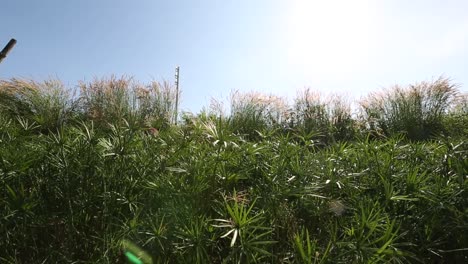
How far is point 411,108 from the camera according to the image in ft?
20.0

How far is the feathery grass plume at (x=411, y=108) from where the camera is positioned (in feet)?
19.3

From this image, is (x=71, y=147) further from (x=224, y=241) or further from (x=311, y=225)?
(x=311, y=225)

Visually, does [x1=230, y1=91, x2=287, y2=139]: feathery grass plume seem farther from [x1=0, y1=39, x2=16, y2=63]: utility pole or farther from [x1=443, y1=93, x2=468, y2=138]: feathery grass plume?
[x1=0, y1=39, x2=16, y2=63]: utility pole

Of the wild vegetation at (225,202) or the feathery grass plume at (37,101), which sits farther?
the feathery grass plume at (37,101)

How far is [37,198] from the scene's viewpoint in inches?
87.8

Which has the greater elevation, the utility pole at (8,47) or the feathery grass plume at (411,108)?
the feathery grass plume at (411,108)

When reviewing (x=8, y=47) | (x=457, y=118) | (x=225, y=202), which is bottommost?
(x=225, y=202)

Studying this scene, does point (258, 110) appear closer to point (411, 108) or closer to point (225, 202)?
point (411, 108)

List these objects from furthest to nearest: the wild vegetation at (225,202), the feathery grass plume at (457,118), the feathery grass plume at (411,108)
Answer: the feathery grass plume at (411,108) < the feathery grass plume at (457,118) < the wild vegetation at (225,202)

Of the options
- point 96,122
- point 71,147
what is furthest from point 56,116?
point 71,147

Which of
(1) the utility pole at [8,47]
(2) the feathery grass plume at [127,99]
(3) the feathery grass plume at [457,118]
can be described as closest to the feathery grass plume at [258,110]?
(2) the feathery grass plume at [127,99]

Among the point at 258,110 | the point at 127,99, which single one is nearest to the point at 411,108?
the point at 258,110

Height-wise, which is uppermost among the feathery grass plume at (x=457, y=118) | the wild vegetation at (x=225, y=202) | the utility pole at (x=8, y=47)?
the feathery grass plume at (x=457, y=118)

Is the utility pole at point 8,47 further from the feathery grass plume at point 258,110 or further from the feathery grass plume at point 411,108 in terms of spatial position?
the feathery grass plume at point 411,108
